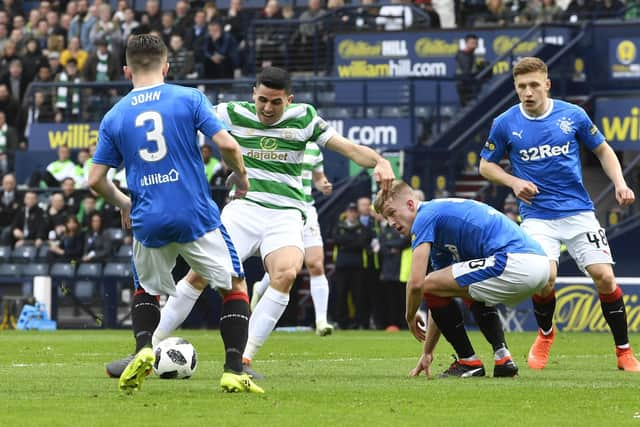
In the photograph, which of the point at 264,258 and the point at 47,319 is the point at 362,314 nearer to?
the point at 47,319

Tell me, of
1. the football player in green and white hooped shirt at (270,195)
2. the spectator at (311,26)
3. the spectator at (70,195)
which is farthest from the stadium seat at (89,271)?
the football player in green and white hooped shirt at (270,195)

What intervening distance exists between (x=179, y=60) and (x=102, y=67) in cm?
172

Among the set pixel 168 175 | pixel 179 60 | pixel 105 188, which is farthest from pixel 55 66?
pixel 168 175

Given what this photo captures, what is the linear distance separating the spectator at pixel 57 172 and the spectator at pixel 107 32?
3.79m

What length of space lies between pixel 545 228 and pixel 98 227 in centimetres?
1338

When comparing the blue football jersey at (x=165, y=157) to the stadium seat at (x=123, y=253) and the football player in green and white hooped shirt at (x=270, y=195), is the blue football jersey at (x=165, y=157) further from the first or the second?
the stadium seat at (x=123, y=253)

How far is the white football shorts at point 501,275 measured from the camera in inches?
419

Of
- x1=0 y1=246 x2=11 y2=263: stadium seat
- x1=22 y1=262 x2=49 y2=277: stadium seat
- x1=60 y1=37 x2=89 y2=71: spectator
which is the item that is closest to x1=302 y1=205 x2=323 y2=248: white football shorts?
x1=22 y1=262 x2=49 y2=277: stadium seat

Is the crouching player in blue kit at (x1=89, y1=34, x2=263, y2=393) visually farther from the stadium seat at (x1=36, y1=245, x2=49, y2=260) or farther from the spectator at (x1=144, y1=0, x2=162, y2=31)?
the spectator at (x1=144, y1=0, x2=162, y2=31)

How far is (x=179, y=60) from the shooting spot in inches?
1143

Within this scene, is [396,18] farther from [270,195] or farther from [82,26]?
[270,195]

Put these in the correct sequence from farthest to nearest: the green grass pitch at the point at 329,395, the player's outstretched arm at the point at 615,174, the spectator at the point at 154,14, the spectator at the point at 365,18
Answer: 1. the spectator at the point at 154,14
2. the spectator at the point at 365,18
3. the player's outstretched arm at the point at 615,174
4. the green grass pitch at the point at 329,395

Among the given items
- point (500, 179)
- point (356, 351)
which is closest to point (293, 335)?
point (356, 351)

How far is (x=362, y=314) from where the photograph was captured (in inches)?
925
